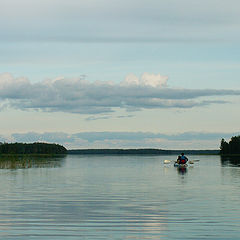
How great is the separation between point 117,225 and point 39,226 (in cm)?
336

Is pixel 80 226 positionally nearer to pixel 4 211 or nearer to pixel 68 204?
pixel 4 211

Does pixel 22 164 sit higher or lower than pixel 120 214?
→ higher

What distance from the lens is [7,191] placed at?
38594 millimetres

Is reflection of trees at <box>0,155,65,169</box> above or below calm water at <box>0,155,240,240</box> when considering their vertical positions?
above

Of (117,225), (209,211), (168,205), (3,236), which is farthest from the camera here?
(168,205)

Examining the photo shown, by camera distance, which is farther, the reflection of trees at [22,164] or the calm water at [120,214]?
the reflection of trees at [22,164]

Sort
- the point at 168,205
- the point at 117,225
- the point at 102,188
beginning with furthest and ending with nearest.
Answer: the point at 102,188 < the point at 168,205 < the point at 117,225

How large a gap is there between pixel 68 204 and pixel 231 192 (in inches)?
532

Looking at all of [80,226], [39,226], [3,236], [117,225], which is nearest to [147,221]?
[117,225]

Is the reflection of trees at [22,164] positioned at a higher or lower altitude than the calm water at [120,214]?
higher

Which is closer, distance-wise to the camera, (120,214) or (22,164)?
(120,214)

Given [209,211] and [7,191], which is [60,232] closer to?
[209,211]

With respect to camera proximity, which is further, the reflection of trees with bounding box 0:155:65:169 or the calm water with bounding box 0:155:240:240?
the reflection of trees with bounding box 0:155:65:169

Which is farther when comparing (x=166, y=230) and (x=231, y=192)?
(x=231, y=192)
